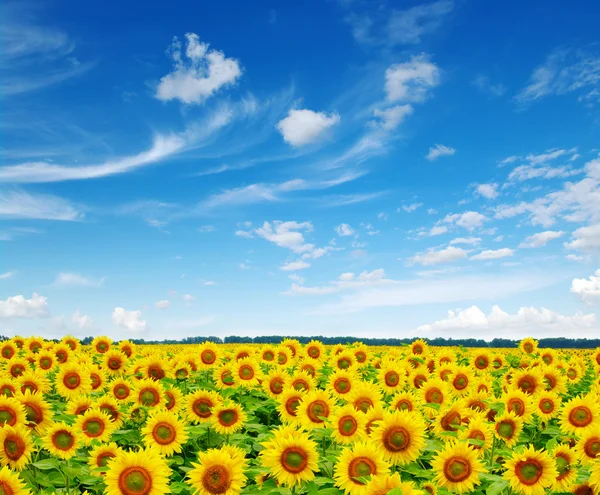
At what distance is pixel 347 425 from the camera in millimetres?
6980

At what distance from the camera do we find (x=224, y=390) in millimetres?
9891

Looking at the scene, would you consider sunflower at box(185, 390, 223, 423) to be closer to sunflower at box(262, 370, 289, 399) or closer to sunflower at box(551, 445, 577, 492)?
sunflower at box(262, 370, 289, 399)

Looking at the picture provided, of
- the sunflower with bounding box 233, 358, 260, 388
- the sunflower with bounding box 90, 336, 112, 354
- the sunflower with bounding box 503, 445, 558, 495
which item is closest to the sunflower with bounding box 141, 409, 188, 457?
the sunflower with bounding box 233, 358, 260, 388

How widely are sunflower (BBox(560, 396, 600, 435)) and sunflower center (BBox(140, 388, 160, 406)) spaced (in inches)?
249

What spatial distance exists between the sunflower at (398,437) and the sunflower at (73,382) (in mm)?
6691

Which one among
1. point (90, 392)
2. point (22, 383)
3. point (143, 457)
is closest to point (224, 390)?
point (90, 392)

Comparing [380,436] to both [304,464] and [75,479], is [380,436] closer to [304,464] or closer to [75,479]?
[304,464]

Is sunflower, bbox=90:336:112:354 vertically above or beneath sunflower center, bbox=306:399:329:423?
above

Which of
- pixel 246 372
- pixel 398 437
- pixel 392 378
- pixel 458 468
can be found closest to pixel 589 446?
pixel 458 468

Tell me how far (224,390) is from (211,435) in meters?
1.25

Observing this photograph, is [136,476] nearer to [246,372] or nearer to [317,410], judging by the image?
[317,410]

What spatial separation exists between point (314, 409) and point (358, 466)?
2505 mm

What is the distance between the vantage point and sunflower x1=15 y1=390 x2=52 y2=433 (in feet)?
25.3

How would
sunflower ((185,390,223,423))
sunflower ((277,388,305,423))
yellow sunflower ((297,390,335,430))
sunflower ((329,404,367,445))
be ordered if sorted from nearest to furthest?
sunflower ((329,404,367,445)), yellow sunflower ((297,390,335,430)), sunflower ((277,388,305,423)), sunflower ((185,390,223,423))
